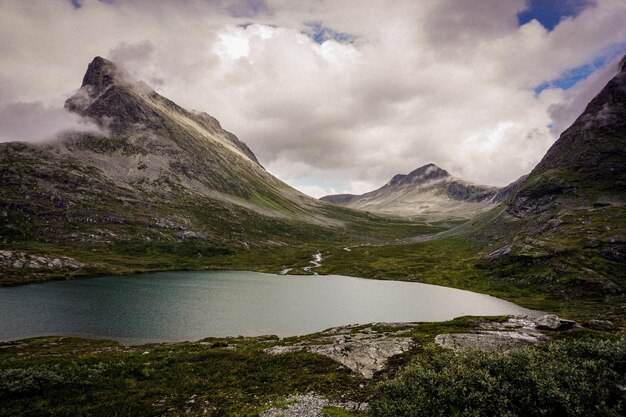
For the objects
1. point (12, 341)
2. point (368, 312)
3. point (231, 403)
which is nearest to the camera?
point (231, 403)

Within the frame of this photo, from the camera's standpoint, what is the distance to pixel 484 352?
25.1 meters

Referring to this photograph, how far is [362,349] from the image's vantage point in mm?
44562

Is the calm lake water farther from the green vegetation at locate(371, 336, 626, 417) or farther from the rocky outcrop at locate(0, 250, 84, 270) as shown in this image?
the green vegetation at locate(371, 336, 626, 417)

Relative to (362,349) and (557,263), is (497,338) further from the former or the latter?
(557,263)

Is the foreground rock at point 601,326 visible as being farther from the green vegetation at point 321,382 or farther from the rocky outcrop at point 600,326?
the green vegetation at point 321,382

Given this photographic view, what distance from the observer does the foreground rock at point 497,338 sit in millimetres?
44812

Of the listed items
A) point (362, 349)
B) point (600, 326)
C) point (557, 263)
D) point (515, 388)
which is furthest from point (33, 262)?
point (557, 263)

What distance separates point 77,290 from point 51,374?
324ft

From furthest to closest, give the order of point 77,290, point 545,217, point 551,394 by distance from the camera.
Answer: point 545,217 → point 77,290 → point 551,394

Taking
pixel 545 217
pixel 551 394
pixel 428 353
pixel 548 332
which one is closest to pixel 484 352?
pixel 551 394

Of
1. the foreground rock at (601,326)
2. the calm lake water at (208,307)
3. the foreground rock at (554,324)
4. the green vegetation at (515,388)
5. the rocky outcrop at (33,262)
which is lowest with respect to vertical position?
the calm lake water at (208,307)

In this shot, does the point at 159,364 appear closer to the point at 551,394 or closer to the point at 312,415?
the point at 312,415

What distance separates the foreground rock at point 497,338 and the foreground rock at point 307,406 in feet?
64.8

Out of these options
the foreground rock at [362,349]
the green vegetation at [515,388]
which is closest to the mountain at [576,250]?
the foreground rock at [362,349]
